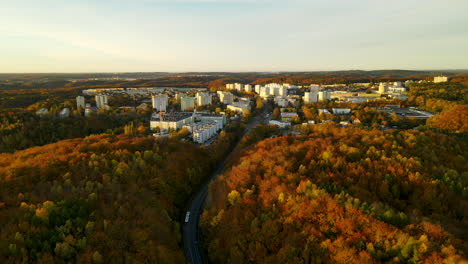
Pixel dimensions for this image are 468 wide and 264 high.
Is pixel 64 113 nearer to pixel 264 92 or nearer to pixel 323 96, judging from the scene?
pixel 264 92

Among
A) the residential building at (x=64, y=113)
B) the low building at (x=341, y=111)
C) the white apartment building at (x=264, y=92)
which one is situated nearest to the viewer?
the residential building at (x=64, y=113)

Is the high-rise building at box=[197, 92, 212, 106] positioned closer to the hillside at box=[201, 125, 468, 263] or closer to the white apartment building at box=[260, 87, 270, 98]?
the white apartment building at box=[260, 87, 270, 98]

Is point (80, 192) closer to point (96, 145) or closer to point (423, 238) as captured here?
point (96, 145)

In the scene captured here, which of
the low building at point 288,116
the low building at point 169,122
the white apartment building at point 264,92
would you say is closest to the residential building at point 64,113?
the low building at point 169,122

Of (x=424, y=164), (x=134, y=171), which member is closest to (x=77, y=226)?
(x=134, y=171)

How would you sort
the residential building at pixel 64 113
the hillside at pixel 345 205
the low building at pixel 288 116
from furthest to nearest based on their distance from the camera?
the low building at pixel 288 116 < the residential building at pixel 64 113 < the hillside at pixel 345 205

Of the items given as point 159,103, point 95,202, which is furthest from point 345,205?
point 159,103

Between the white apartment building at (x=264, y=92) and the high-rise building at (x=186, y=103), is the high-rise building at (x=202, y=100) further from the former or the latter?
the white apartment building at (x=264, y=92)

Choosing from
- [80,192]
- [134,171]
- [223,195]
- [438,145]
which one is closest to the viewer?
[80,192]
